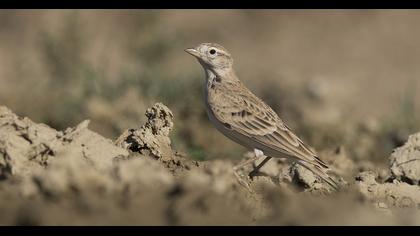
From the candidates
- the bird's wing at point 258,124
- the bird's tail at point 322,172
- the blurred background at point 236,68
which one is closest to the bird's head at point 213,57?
the bird's wing at point 258,124

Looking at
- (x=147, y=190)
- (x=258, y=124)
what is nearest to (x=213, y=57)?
(x=258, y=124)

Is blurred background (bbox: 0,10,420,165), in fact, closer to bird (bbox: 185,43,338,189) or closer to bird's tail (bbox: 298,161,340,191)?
bird (bbox: 185,43,338,189)

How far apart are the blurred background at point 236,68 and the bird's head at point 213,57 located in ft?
3.33

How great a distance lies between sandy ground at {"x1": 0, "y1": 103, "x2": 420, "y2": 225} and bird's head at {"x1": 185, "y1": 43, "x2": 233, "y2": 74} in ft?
5.66

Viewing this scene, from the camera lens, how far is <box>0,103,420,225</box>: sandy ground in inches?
215

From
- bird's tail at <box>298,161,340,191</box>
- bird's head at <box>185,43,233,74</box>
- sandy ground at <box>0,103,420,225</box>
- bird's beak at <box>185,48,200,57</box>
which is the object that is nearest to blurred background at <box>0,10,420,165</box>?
bird's head at <box>185,43,233,74</box>

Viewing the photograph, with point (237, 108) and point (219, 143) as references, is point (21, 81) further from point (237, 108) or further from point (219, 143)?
point (237, 108)

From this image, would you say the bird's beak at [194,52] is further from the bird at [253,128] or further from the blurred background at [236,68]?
the blurred background at [236,68]

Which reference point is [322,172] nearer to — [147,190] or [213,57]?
[213,57]

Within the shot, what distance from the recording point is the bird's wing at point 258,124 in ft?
26.9

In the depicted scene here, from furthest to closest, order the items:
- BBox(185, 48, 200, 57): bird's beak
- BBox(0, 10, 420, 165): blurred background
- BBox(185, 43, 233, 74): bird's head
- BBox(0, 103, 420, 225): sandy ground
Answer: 1. BBox(0, 10, 420, 165): blurred background
2. BBox(185, 43, 233, 74): bird's head
3. BBox(185, 48, 200, 57): bird's beak
4. BBox(0, 103, 420, 225): sandy ground

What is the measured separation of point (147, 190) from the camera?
568 centimetres

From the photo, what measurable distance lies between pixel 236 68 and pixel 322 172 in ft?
30.4

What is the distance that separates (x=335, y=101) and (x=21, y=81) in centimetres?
477
